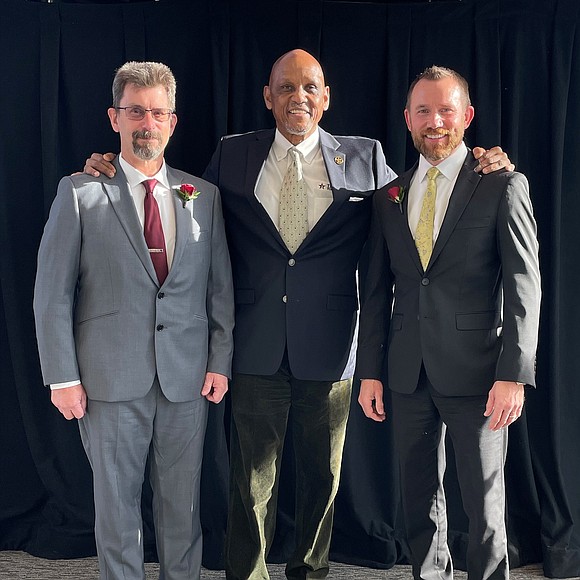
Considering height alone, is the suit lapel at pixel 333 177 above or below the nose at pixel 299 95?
below

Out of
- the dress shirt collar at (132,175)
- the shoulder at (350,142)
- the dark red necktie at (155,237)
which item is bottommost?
the dark red necktie at (155,237)

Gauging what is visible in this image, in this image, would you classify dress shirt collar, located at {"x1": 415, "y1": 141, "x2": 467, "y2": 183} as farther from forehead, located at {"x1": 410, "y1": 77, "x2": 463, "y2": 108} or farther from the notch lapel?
the notch lapel

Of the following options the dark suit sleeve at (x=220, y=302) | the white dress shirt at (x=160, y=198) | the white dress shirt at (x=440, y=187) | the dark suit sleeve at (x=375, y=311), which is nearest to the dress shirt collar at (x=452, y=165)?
the white dress shirt at (x=440, y=187)

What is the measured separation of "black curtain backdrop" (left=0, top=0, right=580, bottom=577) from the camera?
3.23 meters

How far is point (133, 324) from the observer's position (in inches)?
96.5

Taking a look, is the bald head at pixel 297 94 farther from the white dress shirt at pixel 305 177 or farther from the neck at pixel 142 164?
the neck at pixel 142 164

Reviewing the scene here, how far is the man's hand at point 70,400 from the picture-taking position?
2404 millimetres

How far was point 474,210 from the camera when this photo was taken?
2.41 m

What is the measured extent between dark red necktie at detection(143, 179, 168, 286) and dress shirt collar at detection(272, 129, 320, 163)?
0.53 meters

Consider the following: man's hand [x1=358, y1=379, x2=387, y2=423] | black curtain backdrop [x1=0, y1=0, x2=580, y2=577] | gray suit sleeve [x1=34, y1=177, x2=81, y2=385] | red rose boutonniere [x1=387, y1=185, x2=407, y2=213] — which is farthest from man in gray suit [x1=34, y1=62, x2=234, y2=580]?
black curtain backdrop [x1=0, y1=0, x2=580, y2=577]

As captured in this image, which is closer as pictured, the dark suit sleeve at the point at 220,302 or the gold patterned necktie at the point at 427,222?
the gold patterned necktie at the point at 427,222

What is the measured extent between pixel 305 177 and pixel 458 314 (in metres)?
0.73

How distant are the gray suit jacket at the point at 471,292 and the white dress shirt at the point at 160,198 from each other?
0.72 meters

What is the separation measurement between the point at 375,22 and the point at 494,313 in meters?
1.47
